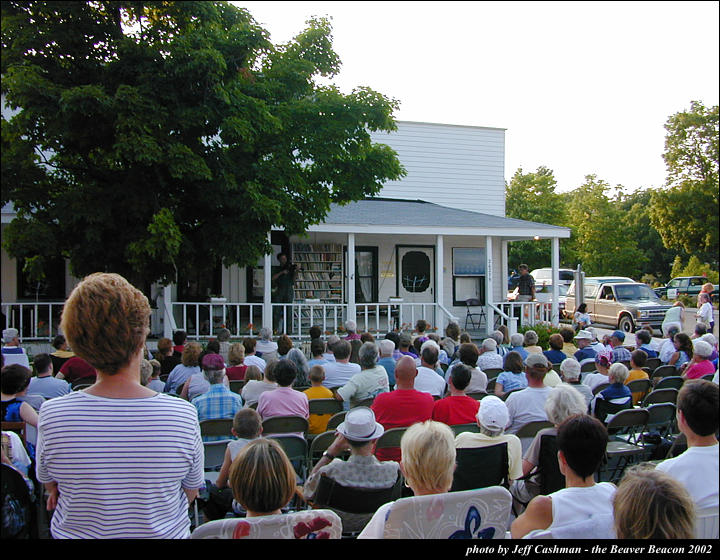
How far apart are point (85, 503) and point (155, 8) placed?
26.7 feet

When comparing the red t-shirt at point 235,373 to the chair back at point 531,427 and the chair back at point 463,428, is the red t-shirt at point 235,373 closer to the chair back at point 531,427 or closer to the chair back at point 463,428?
the chair back at point 463,428

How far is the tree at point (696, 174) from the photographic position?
10.4 ft

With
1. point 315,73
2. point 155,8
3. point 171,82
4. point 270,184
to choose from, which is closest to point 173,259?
point 270,184

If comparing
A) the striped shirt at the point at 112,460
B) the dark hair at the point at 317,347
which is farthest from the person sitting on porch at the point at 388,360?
the striped shirt at the point at 112,460

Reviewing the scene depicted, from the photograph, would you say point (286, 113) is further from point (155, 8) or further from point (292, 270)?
point (292, 270)

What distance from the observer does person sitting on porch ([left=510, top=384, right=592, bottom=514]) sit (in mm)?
3916

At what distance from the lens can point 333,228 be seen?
13.9m

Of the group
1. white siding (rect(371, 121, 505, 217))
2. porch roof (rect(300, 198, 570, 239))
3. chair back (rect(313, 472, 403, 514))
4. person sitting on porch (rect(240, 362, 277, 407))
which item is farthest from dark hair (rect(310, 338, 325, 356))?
white siding (rect(371, 121, 505, 217))

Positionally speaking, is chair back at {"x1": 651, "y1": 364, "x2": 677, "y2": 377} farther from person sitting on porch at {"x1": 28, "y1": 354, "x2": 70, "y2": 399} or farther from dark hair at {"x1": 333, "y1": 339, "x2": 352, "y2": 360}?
person sitting on porch at {"x1": 28, "y1": 354, "x2": 70, "y2": 399}

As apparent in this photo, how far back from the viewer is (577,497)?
262 cm

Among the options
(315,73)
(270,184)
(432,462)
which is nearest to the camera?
(432,462)

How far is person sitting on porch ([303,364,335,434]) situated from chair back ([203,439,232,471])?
1126mm

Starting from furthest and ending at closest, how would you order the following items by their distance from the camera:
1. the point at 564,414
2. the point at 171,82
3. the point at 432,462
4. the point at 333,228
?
the point at 333,228, the point at 171,82, the point at 564,414, the point at 432,462

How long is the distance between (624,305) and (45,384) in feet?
57.9
